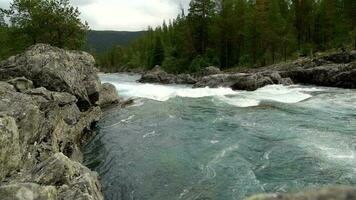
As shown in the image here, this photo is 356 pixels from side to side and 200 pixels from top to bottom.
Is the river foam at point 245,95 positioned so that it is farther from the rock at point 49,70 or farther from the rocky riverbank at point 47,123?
the rock at point 49,70

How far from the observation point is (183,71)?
86.4 m

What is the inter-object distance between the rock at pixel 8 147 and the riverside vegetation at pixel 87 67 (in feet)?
0.12

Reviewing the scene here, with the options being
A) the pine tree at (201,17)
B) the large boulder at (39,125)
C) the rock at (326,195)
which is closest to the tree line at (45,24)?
the large boulder at (39,125)

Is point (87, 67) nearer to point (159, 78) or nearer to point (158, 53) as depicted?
point (159, 78)

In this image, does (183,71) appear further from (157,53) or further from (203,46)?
(157,53)

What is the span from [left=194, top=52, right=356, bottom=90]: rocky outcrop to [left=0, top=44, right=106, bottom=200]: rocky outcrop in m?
17.2

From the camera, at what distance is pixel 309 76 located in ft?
168

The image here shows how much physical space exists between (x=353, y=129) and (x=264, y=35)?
53.0 m

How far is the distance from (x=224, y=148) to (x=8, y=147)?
37.2 feet

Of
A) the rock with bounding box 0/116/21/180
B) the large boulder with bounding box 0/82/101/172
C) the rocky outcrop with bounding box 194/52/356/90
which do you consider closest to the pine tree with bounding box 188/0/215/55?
the rocky outcrop with bounding box 194/52/356/90

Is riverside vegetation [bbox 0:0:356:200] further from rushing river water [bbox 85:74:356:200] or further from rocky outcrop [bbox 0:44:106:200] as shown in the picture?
rushing river water [bbox 85:74:356:200]

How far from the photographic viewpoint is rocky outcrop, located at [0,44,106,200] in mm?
12445

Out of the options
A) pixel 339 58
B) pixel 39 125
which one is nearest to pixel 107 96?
pixel 39 125

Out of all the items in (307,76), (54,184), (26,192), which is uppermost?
(26,192)
